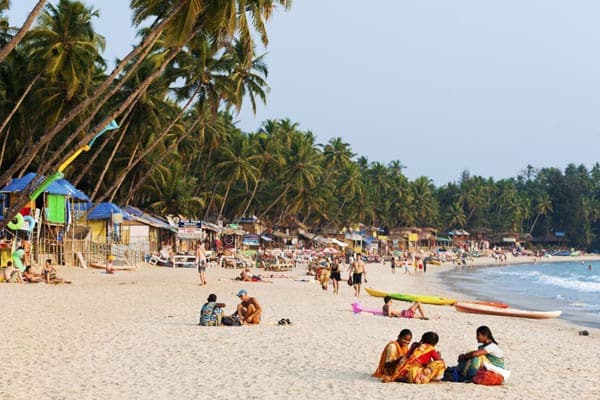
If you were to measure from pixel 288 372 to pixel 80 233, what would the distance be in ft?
82.5

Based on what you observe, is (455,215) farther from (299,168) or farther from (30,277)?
(30,277)

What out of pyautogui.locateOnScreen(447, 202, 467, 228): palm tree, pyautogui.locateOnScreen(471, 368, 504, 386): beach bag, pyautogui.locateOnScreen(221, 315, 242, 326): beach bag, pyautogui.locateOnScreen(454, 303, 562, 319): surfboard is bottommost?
pyautogui.locateOnScreen(454, 303, 562, 319): surfboard

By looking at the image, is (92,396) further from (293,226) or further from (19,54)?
(293,226)

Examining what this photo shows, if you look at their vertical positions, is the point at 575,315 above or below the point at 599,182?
below

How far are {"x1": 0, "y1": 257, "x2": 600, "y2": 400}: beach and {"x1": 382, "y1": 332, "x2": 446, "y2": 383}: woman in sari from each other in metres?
0.17

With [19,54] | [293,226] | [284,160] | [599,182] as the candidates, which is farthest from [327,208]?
[599,182]

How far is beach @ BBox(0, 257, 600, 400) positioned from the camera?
8023 millimetres

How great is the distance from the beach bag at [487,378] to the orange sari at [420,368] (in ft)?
1.46

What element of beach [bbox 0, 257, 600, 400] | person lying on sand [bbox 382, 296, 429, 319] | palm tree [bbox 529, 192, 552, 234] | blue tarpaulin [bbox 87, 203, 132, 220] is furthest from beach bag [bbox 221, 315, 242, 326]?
palm tree [bbox 529, 192, 552, 234]

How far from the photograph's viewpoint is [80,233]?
105 ft

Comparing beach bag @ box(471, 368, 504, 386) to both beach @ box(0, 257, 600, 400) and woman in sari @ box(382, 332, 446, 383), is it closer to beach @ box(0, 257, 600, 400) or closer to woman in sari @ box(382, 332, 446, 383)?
beach @ box(0, 257, 600, 400)

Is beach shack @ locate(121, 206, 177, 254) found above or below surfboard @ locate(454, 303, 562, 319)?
above

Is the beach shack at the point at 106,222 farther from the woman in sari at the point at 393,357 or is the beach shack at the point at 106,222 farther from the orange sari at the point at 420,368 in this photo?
the orange sari at the point at 420,368

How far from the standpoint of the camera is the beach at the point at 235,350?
802 centimetres
